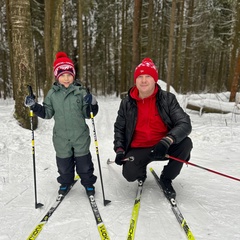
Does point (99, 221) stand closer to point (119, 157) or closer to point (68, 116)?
point (119, 157)

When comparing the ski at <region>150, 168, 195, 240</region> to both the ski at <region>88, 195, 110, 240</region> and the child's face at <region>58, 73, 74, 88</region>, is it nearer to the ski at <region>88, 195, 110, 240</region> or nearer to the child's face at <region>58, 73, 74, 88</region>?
the ski at <region>88, 195, 110, 240</region>

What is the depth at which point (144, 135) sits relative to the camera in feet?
10.7

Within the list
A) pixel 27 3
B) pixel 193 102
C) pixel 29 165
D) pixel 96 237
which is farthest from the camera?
pixel 193 102

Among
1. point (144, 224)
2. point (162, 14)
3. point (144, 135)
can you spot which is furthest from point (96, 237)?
point (162, 14)

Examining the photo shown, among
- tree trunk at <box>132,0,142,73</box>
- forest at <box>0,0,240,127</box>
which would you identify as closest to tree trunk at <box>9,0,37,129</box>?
forest at <box>0,0,240,127</box>

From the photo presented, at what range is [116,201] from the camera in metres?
3.13

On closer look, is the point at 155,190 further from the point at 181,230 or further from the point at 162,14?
the point at 162,14

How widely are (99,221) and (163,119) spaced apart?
1518 mm

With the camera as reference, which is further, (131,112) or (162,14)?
(162,14)

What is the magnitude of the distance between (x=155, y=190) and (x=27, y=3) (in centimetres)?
512

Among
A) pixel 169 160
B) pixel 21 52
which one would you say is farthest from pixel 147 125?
pixel 21 52

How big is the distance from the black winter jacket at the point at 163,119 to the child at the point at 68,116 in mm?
436

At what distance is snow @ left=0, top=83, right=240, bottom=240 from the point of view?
243cm

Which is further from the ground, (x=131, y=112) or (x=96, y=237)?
(x=131, y=112)
